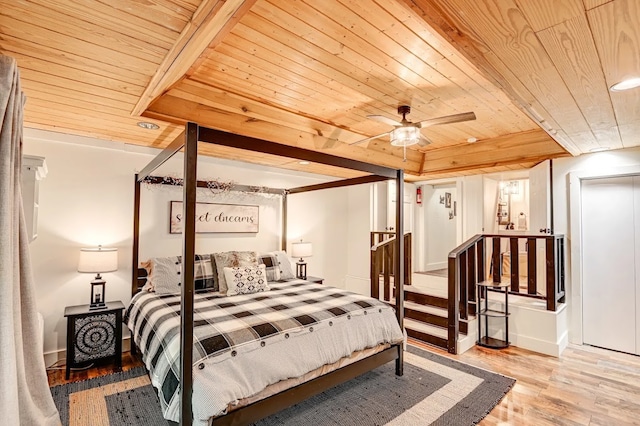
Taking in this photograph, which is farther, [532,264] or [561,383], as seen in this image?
[532,264]

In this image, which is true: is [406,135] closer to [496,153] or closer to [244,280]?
[496,153]

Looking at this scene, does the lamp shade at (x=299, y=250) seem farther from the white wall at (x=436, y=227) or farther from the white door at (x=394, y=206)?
the white wall at (x=436, y=227)

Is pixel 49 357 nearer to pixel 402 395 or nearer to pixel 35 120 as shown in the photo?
pixel 35 120

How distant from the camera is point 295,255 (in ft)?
15.4

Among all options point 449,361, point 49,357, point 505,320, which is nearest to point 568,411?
point 449,361

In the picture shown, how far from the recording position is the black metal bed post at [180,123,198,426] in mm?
1801

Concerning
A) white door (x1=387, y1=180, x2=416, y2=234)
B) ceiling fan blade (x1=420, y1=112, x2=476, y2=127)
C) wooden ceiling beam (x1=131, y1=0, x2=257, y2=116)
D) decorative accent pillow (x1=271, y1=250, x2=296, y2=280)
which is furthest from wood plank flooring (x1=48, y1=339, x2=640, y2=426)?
wooden ceiling beam (x1=131, y1=0, x2=257, y2=116)

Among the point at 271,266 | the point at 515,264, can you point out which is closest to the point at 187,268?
the point at 271,266

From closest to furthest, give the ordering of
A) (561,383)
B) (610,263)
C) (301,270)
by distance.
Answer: (561,383)
(610,263)
(301,270)

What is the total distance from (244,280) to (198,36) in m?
2.40

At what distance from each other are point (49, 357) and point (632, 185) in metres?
6.34

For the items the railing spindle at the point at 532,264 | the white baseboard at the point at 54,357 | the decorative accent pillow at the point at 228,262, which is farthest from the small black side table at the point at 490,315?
the white baseboard at the point at 54,357

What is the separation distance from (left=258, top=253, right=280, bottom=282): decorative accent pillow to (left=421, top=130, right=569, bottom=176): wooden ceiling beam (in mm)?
2629

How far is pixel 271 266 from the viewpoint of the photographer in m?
4.05
